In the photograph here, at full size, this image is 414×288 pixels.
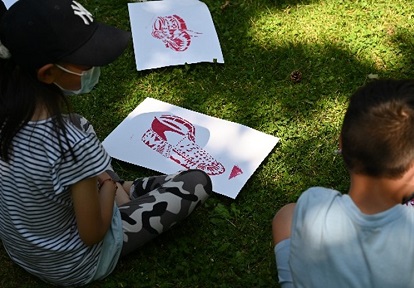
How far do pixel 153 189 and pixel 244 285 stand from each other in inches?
18.0

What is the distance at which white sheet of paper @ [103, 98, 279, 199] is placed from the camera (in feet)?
8.10

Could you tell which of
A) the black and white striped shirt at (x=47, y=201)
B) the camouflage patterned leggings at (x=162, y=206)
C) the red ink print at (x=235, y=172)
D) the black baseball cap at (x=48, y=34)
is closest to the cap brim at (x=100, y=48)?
the black baseball cap at (x=48, y=34)

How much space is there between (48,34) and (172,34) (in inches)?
60.8

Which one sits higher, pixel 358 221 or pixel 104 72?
pixel 358 221

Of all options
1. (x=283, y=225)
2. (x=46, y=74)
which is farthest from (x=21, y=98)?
(x=283, y=225)

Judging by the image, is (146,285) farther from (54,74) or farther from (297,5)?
(297,5)

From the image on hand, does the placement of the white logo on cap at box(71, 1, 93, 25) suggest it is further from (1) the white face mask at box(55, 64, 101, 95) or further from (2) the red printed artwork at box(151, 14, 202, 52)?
(2) the red printed artwork at box(151, 14, 202, 52)

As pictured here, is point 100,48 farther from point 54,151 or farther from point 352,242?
point 352,242

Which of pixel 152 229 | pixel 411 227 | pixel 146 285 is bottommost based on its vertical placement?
pixel 146 285

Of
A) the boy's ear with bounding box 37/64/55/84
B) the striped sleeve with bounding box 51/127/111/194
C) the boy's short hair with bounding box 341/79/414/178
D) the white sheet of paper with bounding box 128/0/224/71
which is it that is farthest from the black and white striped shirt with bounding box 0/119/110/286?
the white sheet of paper with bounding box 128/0/224/71

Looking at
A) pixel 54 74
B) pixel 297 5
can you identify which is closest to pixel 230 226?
pixel 54 74

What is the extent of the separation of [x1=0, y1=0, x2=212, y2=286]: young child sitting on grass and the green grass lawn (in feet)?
0.60

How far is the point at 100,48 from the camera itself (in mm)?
1719

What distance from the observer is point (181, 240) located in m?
2.25
